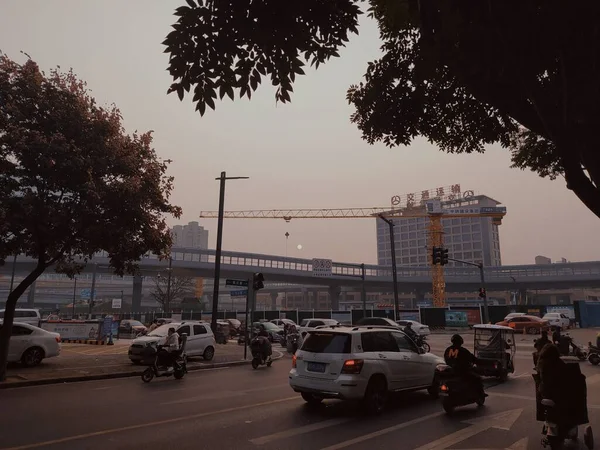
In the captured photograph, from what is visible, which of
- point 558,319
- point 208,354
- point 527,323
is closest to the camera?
point 208,354

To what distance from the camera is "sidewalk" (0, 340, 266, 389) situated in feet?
43.9

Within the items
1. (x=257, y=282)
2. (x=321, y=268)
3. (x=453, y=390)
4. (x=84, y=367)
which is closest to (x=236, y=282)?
(x=257, y=282)

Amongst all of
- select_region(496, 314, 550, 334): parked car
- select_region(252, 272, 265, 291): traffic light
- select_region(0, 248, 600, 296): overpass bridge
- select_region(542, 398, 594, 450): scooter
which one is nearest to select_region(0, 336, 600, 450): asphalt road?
select_region(542, 398, 594, 450): scooter

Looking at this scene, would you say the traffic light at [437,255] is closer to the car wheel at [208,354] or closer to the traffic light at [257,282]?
the traffic light at [257,282]

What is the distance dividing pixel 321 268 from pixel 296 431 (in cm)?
5224

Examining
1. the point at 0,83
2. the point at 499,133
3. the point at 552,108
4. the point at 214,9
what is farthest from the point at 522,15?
the point at 0,83

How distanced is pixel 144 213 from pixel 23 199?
3.34 metres

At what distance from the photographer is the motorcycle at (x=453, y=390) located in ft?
29.0

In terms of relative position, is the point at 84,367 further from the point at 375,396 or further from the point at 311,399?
the point at 375,396

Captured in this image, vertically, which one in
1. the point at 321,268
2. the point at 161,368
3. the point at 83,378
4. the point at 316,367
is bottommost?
the point at 83,378

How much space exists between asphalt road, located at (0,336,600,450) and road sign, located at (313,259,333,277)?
152 ft

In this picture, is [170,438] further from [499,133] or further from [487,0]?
[499,133]

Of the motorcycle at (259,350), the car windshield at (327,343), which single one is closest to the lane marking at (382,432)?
the car windshield at (327,343)

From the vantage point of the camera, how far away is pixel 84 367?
16.0 meters
